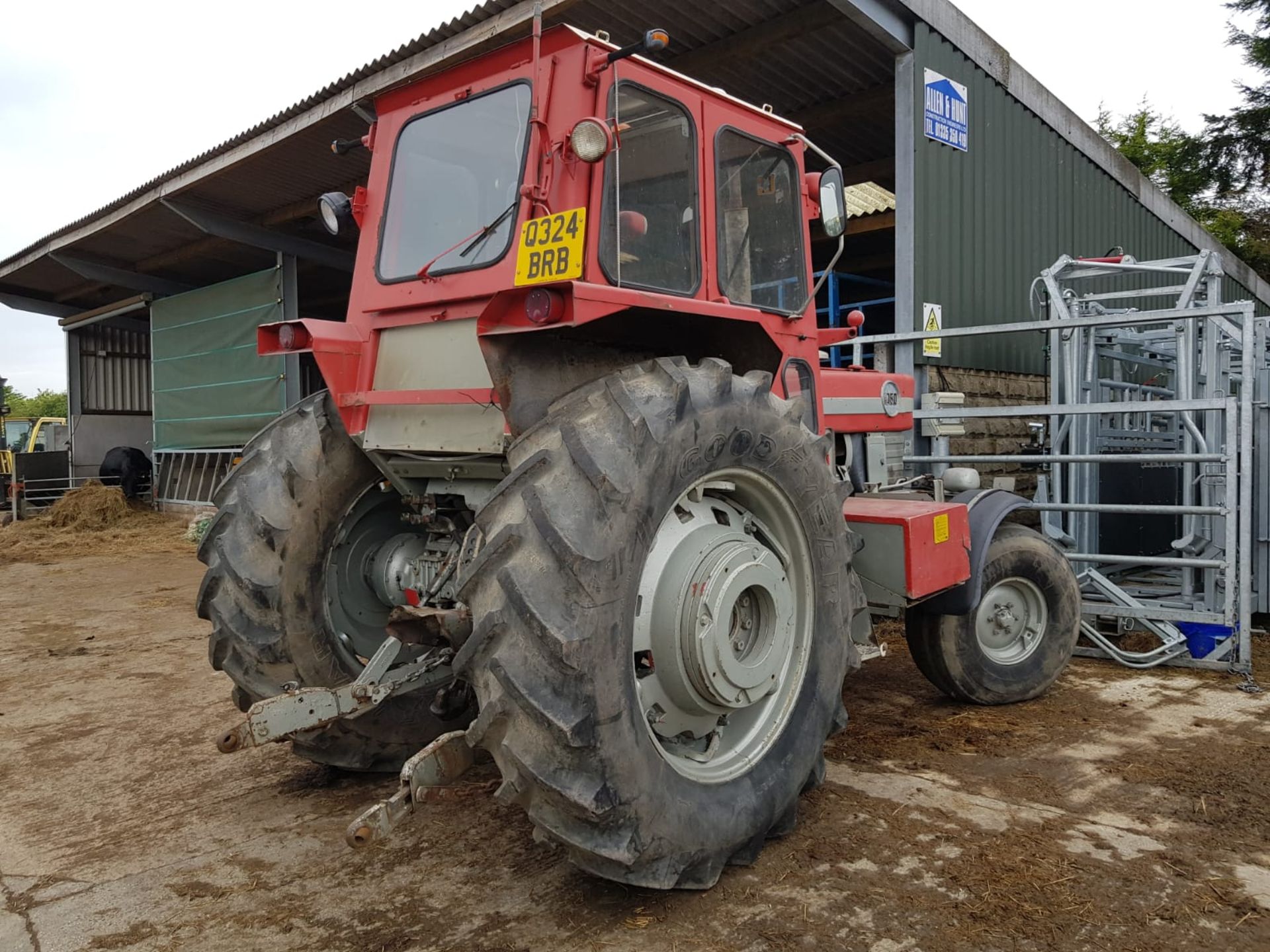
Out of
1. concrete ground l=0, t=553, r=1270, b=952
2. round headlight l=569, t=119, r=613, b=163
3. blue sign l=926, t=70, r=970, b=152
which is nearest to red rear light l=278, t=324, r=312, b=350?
round headlight l=569, t=119, r=613, b=163

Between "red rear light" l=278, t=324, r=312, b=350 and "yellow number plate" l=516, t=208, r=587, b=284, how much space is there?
0.85 metres

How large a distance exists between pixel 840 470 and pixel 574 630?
2.62 m

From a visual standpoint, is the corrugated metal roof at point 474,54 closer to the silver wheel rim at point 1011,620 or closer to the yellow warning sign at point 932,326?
the yellow warning sign at point 932,326

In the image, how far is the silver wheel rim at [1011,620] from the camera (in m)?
4.62

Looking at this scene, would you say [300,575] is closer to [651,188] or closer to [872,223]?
[651,188]

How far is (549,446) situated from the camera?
8.24 feet

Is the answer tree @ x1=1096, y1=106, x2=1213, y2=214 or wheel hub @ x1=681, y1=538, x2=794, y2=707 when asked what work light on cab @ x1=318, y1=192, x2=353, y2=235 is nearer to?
wheel hub @ x1=681, y1=538, x2=794, y2=707

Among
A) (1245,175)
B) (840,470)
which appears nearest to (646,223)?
(840,470)

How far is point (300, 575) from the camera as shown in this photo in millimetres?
3365

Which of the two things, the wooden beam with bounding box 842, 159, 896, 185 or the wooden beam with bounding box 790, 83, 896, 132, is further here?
the wooden beam with bounding box 842, 159, 896, 185

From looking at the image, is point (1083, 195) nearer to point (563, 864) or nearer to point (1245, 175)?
point (563, 864)

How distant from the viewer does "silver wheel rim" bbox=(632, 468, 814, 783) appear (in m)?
2.79

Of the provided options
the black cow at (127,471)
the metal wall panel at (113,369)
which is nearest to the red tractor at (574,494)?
the black cow at (127,471)

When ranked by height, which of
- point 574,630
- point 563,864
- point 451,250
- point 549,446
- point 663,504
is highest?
point 451,250
